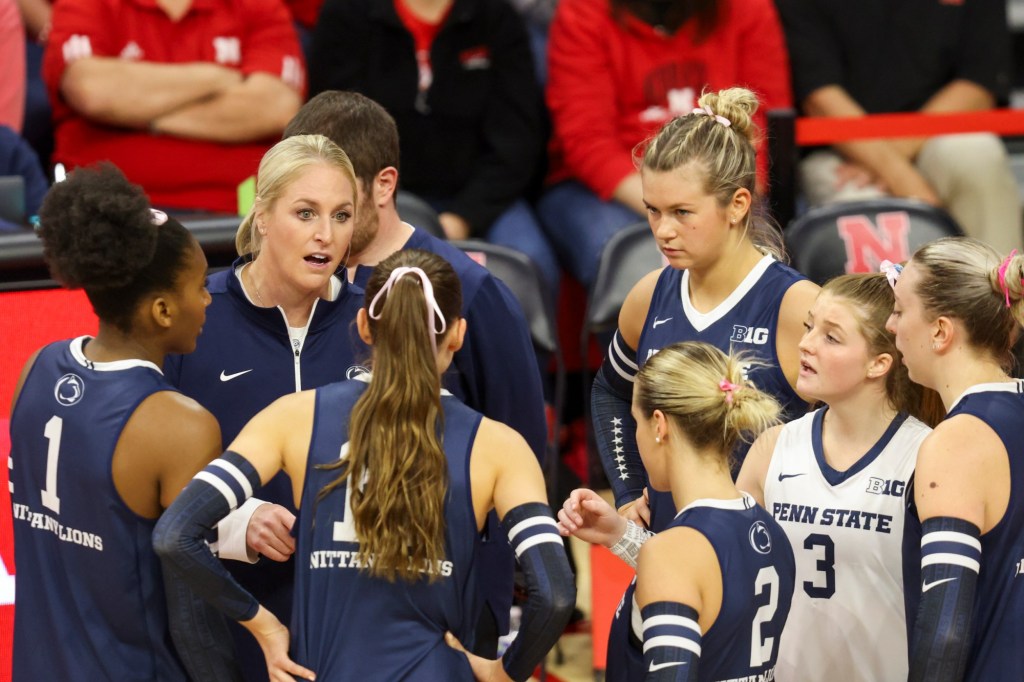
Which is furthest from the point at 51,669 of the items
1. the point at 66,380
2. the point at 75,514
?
the point at 66,380

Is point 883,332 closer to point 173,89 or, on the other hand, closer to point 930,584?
point 930,584

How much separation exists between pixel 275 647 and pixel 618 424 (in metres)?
1.29

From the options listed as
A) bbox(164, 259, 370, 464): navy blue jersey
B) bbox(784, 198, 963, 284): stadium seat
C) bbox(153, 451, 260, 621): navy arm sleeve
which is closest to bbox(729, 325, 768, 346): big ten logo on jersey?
bbox(164, 259, 370, 464): navy blue jersey

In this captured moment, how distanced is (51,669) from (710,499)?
1.37m

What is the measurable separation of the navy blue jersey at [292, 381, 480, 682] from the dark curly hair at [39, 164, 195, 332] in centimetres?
48

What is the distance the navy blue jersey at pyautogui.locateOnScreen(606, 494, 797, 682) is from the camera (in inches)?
104

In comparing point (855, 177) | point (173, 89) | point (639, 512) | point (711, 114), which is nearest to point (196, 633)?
point (639, 512)

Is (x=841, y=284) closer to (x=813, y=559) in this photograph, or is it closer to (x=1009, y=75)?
(x=813, y=559)

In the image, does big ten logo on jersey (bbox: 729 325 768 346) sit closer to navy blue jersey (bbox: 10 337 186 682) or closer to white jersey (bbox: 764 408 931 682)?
white jersey (bbox: 764 408 931 682)

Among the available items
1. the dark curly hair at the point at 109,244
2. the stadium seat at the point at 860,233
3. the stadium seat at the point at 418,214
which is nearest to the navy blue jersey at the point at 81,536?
the dark curly hair at the point at 109,244

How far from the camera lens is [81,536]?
279 centimetres

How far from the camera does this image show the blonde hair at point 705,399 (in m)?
2.73

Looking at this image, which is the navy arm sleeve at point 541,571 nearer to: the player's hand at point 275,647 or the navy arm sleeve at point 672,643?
the navy arm sleeve at point 672,643

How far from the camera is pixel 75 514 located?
110 inches
